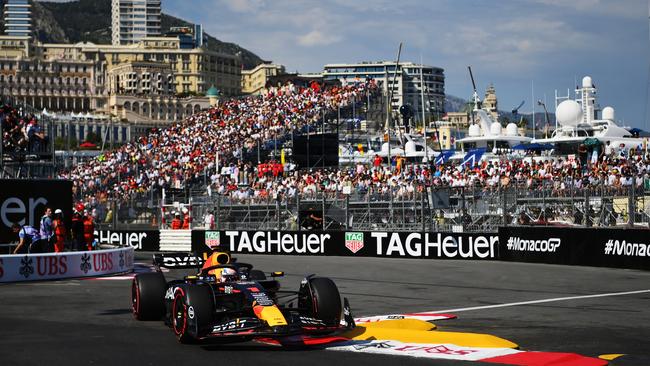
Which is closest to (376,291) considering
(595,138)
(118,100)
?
(595,138)

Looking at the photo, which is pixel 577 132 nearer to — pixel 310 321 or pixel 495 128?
pixel 495 128

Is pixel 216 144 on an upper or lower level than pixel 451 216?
upper

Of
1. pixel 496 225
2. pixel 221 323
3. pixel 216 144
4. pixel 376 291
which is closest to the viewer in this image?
pixel 221 323

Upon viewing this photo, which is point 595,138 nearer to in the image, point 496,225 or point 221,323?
point 496,225

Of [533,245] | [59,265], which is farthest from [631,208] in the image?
[59,265]

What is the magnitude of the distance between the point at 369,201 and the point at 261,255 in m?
4.58

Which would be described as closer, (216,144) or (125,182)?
(125,182)

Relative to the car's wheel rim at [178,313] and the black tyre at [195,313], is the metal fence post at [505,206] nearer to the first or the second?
the car's wheel rim at [178,313]

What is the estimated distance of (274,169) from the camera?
45.9 m

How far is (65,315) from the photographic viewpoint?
1584cm

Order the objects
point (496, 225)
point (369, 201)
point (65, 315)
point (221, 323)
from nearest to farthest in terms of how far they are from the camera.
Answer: point (221, 323) → point (65, 315) → point (496, 225) → point (369, 201)

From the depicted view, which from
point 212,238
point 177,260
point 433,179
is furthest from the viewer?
point 433,179

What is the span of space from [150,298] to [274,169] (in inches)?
1226

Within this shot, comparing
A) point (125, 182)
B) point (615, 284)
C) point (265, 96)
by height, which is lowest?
point (615, 284)
